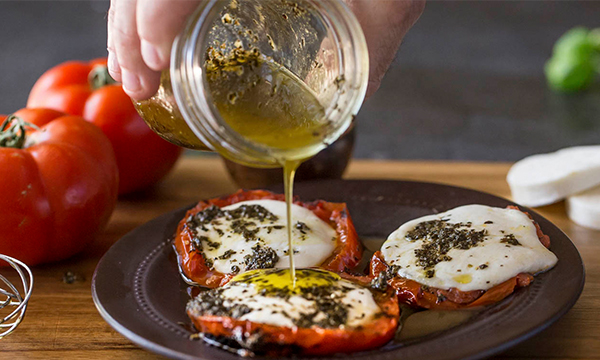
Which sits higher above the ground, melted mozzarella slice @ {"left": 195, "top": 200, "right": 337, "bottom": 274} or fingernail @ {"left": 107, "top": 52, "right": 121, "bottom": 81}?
fingernail @ {"left": 107, "top": 52, "right": 121, "bottom": 81}

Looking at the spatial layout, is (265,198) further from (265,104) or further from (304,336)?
(304,336)

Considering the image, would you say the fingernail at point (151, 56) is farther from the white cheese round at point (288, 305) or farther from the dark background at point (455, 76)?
the dark background at point (455, 76)

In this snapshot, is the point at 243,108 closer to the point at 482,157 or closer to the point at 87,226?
the point at 87,226

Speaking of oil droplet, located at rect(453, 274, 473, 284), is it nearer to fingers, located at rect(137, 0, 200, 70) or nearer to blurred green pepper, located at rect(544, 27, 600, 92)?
fingers, located at rect(137, 0, 200, 70)

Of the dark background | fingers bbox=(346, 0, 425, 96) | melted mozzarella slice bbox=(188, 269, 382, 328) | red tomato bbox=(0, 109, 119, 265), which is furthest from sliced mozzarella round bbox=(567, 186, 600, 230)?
red tomato bbox=(0, 109, 119, 265)

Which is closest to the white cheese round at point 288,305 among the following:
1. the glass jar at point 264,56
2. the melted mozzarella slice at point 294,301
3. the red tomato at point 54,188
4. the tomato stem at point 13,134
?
the melted mozzarella slice at point 294,301

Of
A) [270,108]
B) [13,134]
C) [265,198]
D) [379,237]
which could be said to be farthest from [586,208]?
[13,134]

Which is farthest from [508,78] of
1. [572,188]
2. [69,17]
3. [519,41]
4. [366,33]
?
[69,17]
